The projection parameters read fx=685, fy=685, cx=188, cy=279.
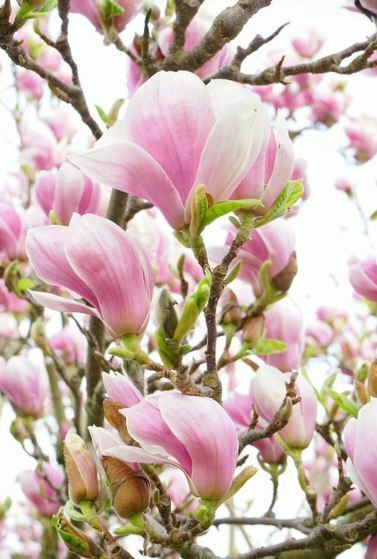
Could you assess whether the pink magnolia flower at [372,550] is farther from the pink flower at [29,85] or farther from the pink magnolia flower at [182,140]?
the pink flower at [29,85]

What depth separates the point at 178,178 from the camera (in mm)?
635

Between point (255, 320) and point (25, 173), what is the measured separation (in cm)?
106

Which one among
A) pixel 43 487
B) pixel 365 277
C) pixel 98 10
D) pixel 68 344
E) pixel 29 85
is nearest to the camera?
pixel 365 277

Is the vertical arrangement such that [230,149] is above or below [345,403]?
above

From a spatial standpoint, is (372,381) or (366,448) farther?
(372,381)

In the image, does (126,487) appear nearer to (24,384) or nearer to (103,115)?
(103,115)

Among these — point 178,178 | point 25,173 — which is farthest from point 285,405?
point 25,173

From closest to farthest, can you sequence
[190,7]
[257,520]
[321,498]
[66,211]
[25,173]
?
[190,7] < [66,211] < [257,520] < [25,173] < [321,498]

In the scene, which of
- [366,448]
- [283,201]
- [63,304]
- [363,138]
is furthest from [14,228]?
[363,138]

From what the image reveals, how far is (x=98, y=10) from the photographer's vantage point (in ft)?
3.47

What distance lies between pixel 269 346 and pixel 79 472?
0.42 meters

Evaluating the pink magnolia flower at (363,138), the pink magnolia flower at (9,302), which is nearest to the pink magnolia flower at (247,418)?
the pink magnolia flower at (9,302)

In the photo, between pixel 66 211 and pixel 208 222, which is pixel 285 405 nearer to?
pixel 208 222

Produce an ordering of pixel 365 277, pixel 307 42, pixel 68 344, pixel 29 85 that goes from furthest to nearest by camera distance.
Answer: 1. pixel 307 42
2. pixel 29 85
3. pixel 68 344
4. pixel 365 277
